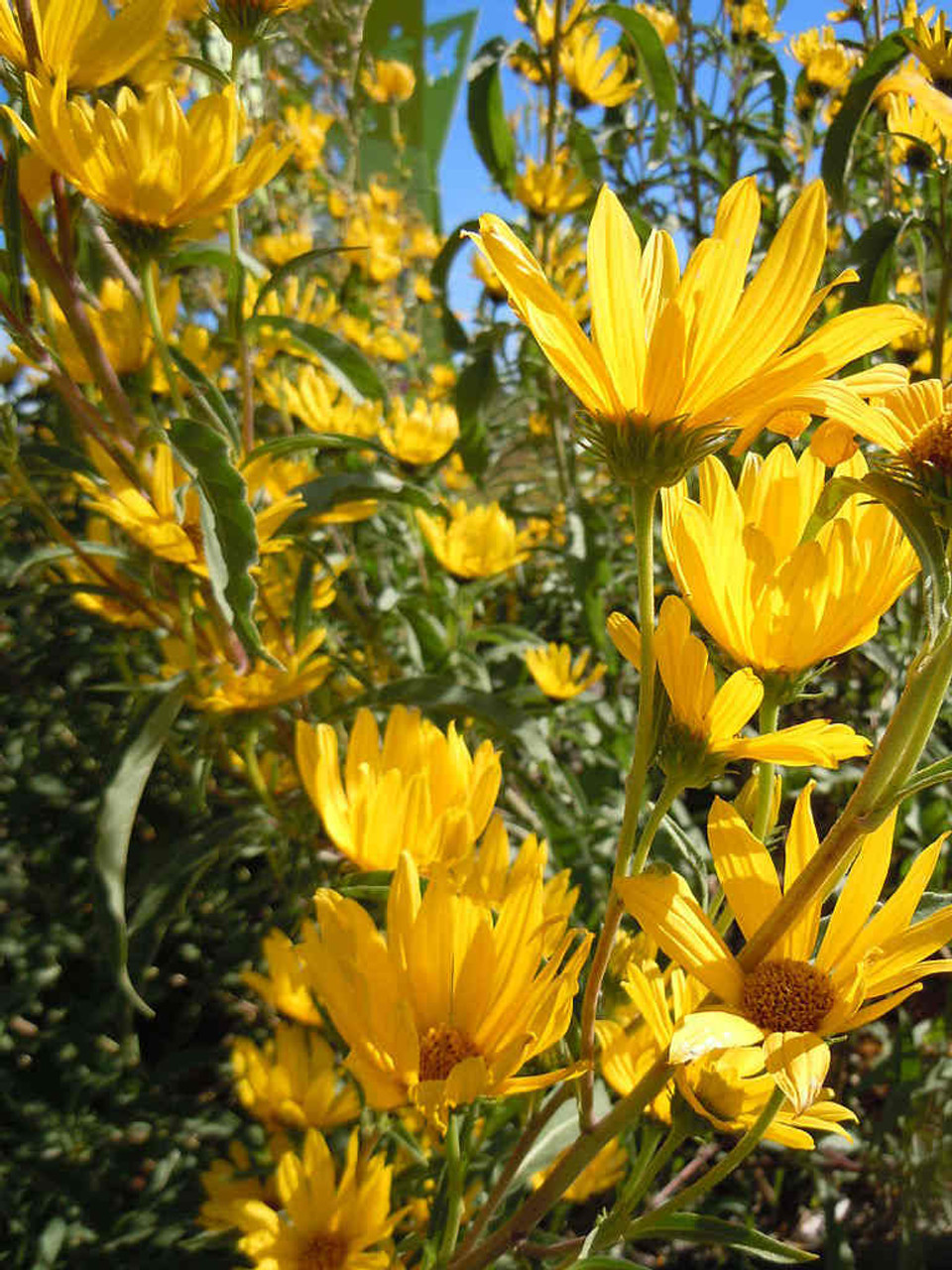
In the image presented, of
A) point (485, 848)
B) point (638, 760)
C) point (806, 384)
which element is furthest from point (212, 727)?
point (806, 384)

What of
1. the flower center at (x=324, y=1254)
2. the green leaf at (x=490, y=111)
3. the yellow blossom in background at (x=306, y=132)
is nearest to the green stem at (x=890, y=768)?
the flower center at (x=324, y=1254)

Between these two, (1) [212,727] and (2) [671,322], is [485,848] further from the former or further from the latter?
(1) [212,727]

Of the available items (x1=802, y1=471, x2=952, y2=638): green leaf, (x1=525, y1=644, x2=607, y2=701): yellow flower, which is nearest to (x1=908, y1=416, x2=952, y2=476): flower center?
(x1=802, y1=471, x2=952, y2=638): green leaf

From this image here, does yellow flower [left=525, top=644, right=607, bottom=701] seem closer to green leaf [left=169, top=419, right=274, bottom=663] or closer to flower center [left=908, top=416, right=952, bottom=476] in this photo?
green leaf [left=169, top=419, right=274, bottom=663]

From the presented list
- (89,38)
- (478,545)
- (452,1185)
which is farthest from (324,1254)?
(478,545)

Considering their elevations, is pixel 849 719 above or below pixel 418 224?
below

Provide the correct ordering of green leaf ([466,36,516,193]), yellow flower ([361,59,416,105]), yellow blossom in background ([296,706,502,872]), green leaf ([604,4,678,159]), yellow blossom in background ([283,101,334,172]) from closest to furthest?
yellow blossom in background ([296,706,502,872]) → green leaf ([604,4,678,159]) → green leaf ([466,36,516,193]) → yellow blossom in background ([283,101,334,172]) → yellow flower ([361,59,416,105])
